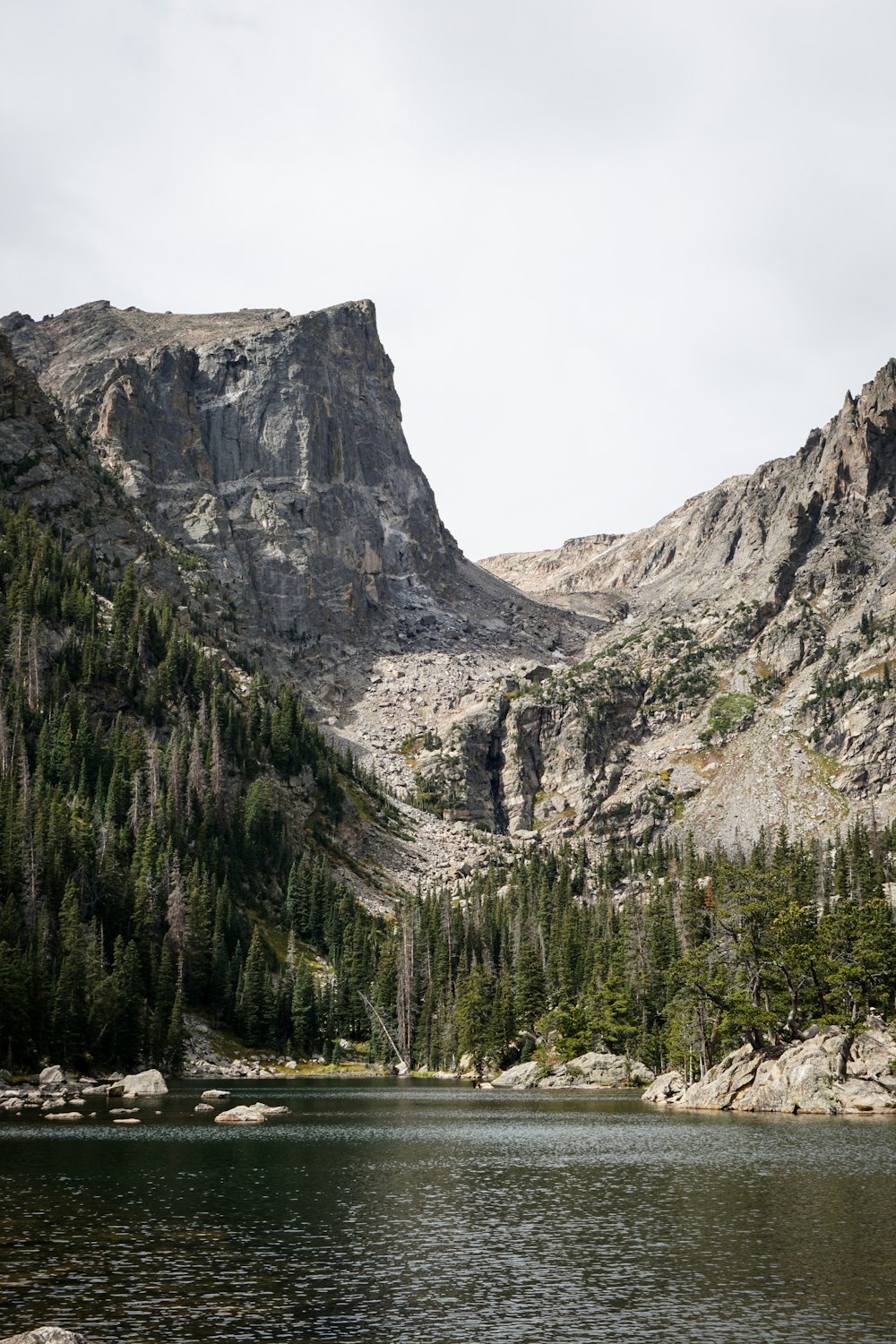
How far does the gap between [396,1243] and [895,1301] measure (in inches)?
688

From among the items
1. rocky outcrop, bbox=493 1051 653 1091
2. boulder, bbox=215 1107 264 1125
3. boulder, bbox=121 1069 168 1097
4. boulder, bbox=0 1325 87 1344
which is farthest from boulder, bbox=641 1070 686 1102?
boulder, bbox=0 1325 87 1344

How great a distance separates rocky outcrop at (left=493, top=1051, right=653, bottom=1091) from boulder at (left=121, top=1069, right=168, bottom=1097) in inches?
1856

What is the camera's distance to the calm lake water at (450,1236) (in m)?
33.0

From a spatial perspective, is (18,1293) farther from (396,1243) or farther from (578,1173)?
(578,1173)

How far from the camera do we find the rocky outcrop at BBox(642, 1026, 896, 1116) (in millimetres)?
92438

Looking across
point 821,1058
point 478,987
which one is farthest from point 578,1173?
point 478,987

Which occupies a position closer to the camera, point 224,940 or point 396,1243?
point 396,1243

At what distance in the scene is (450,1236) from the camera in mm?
45156

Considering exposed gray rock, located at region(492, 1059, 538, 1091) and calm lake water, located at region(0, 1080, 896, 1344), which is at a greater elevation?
calm lake water, located at region(0, 1080, 896, 1344)

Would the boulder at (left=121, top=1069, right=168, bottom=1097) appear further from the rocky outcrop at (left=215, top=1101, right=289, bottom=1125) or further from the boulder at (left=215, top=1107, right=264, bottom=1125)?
the boulder at (left=215, top=1107, right=264, bottom=1125)

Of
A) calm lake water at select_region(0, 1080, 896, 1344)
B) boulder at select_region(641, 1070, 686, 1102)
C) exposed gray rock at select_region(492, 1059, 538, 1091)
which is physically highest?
calm lake water at select_region(0, 1080, 896, 1344)

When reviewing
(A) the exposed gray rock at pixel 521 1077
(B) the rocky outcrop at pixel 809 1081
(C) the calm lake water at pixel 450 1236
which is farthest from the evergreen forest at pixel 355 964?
(C) the calm lake water at pixel 450 1236

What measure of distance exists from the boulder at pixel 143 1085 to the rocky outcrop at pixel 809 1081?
1879 inches

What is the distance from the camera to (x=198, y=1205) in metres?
51.0
